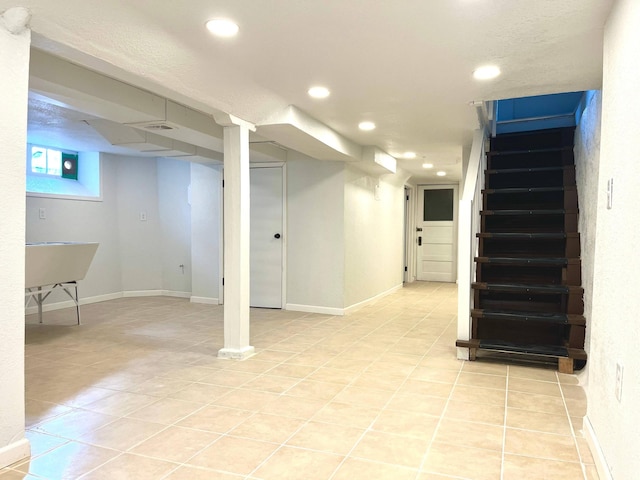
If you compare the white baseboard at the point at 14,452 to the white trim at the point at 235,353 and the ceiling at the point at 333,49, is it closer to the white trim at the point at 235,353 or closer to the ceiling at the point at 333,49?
the white trim at the point at 235,353

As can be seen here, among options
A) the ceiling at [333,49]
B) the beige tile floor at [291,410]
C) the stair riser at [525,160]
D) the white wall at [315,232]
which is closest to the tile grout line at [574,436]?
the beige tile floor at [291,410]

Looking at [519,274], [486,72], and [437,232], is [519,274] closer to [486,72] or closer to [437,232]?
[486,72]

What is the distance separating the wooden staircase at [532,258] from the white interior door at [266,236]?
279 cm

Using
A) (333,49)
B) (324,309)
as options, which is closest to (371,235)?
(324,309)

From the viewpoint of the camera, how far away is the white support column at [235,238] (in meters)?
3.90

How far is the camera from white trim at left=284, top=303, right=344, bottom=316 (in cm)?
589

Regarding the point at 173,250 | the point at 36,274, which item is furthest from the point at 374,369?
the point at 173,250

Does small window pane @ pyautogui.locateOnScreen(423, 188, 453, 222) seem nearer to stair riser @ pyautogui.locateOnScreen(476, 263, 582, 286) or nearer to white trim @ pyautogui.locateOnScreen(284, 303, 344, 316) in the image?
white trim @ pyautogui.locateOnScreen(284, 303, 344, 316)

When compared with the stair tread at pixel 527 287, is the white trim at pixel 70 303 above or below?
below

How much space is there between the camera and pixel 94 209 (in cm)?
664

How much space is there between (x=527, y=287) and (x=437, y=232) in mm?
6043

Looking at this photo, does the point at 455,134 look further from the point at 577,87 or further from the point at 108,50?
the point at 108,50

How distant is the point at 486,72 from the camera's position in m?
2.97

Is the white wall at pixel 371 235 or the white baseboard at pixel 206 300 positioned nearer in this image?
the white wall at pixel 371 235
